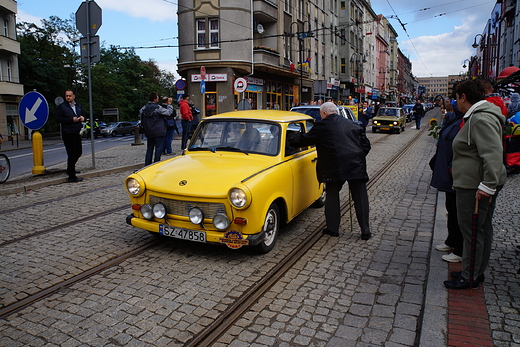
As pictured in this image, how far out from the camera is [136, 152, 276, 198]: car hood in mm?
4672

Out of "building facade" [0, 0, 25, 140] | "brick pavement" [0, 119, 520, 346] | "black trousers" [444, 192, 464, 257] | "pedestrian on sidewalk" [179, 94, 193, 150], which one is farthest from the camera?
"building facade" [0, 0, 25, 140]

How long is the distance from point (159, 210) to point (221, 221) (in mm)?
795

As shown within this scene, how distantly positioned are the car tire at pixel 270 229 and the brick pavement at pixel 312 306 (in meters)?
0.25

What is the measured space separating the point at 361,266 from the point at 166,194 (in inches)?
91.6

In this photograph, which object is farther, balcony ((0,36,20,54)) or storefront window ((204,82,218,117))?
balcony ((0,36,20,54))

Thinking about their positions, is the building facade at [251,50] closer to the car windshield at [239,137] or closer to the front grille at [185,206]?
the car windshield at [239,137]

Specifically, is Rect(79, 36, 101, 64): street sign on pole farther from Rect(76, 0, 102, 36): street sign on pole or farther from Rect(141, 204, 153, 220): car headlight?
Rect(141, 204, 153, 220): car headlight

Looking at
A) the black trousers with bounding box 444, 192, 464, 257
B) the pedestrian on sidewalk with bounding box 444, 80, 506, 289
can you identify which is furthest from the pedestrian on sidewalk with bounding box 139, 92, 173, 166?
the pedestrian on sidewalk with bounding box 444, 80, 506, 289

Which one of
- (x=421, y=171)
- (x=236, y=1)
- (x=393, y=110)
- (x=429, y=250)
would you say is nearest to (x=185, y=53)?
(x=236, y=1)

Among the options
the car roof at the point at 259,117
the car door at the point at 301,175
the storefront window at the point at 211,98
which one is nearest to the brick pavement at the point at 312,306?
the car door at the point at 301,175

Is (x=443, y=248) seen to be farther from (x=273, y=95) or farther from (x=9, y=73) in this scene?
(x=9, y=73)

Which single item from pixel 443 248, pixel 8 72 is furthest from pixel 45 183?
pixel 8 72

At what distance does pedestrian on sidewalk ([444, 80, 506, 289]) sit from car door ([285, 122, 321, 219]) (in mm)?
2185

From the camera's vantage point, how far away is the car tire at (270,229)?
16.2 feet
